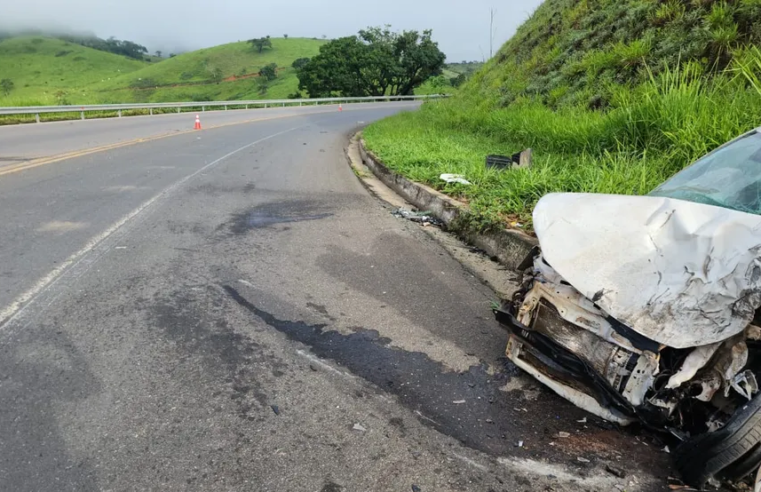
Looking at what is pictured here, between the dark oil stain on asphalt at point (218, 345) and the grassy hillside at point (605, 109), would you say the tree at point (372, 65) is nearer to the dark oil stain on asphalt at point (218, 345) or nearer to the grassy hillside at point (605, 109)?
the grassy hillside at point (605, 109)

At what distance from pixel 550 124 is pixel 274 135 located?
11.9m

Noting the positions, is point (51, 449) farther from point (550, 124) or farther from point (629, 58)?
point (629, 58)

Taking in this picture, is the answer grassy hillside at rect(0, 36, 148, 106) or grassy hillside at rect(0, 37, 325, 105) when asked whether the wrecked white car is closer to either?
grassy hillside at rect(0, 37, 325, 105)

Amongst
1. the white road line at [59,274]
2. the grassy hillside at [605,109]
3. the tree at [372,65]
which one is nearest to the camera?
the white road line at [59,274]

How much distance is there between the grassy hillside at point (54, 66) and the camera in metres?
98.1

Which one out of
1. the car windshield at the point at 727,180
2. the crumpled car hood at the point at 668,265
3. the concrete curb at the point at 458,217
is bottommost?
the concrete curb at the point at 458,217

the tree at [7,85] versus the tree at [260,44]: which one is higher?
the tree at [260,44]

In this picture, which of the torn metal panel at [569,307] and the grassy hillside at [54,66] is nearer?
the torn metal panel at [569,307]

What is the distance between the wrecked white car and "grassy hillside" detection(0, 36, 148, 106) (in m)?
103

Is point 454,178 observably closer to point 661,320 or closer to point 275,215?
point 275,215

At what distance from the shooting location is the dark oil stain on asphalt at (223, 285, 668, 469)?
269 cm

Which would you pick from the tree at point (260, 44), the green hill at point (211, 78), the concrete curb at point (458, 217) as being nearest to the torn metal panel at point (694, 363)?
the concrete curb at point (458, 217)

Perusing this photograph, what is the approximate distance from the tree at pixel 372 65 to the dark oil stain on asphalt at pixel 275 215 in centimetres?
5291

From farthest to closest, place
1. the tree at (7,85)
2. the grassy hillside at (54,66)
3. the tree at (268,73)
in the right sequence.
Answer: the grassy hillside at (54,66)
the tree at (268,73)
the tree at (7,85)
